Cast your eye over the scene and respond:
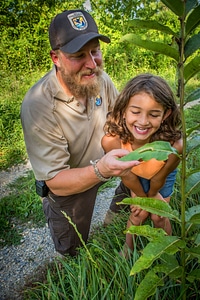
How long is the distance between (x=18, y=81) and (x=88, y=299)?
634 cm

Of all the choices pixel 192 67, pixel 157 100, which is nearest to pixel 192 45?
pixel 192 67

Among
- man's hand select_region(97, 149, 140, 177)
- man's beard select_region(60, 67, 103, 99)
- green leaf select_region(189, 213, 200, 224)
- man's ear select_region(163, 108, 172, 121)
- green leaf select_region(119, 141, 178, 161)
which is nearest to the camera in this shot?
green leaf select_region(119, 141, 178, 161)

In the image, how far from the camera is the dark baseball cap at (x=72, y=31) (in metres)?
2.10

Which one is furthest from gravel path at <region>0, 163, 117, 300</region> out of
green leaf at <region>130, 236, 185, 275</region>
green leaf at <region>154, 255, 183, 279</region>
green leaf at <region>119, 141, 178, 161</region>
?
green leaf at <region>119, 141, 178, 161</region>

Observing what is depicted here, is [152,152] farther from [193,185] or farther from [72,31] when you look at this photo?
[72,31]

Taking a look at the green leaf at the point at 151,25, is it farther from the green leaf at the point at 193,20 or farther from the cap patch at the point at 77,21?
the cap patch at the point at 77,21

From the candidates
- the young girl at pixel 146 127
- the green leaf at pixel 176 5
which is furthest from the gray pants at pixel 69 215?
the green leaf at pixel 176 5

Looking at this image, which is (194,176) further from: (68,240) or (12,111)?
(12,111)

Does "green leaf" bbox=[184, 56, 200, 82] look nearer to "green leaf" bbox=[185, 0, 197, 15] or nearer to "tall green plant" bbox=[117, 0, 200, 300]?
"tall green plant" bbox=[117, 0, 200, 300]

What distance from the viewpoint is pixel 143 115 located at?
183 centimetres

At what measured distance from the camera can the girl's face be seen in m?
1.83

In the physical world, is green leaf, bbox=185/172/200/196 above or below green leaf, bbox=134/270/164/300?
above

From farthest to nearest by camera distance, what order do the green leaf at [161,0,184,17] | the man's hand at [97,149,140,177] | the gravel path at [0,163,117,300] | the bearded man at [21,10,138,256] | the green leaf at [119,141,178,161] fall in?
1. the gravel path at [0,163,117,300]
2. the bearded man at [21,10,138,256]
3. the man's hand at [97,149,140,177]
4. the green leaf at [119,141,178,161]
5. the green leaf at [161,0,184,17]

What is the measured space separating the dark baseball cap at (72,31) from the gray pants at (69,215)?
1169mm
